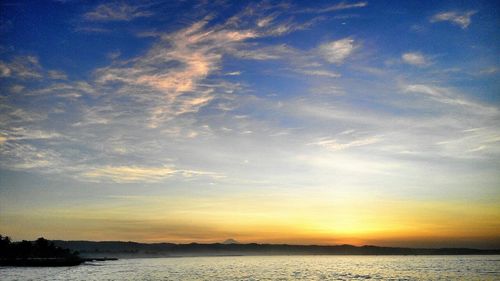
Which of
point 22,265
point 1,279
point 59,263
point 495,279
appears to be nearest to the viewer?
point 1,279

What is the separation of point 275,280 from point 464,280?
46.7 meters

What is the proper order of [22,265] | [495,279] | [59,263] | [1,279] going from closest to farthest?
[1,279] < [495,279] < [22,265] < [59,263]

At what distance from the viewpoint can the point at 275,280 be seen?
113 m

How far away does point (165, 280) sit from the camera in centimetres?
11012

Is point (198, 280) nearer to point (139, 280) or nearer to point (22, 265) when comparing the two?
point (139, 280)

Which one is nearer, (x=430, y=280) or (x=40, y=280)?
(x=40, y=280)

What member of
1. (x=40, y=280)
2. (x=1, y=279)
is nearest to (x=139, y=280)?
(x=40, y=280)

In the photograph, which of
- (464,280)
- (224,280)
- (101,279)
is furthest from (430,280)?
(101,279)

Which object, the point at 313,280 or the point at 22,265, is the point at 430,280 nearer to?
the point at 313,280

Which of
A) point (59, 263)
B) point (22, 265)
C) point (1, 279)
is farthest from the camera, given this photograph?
point (59, 263)

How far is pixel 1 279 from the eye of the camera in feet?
346

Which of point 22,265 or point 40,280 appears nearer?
point 40,280

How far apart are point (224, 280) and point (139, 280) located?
20.8 meters

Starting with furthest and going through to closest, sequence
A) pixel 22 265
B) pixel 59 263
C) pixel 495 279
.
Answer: pixel 59 263
pixel 22 265
pixel 495 279
